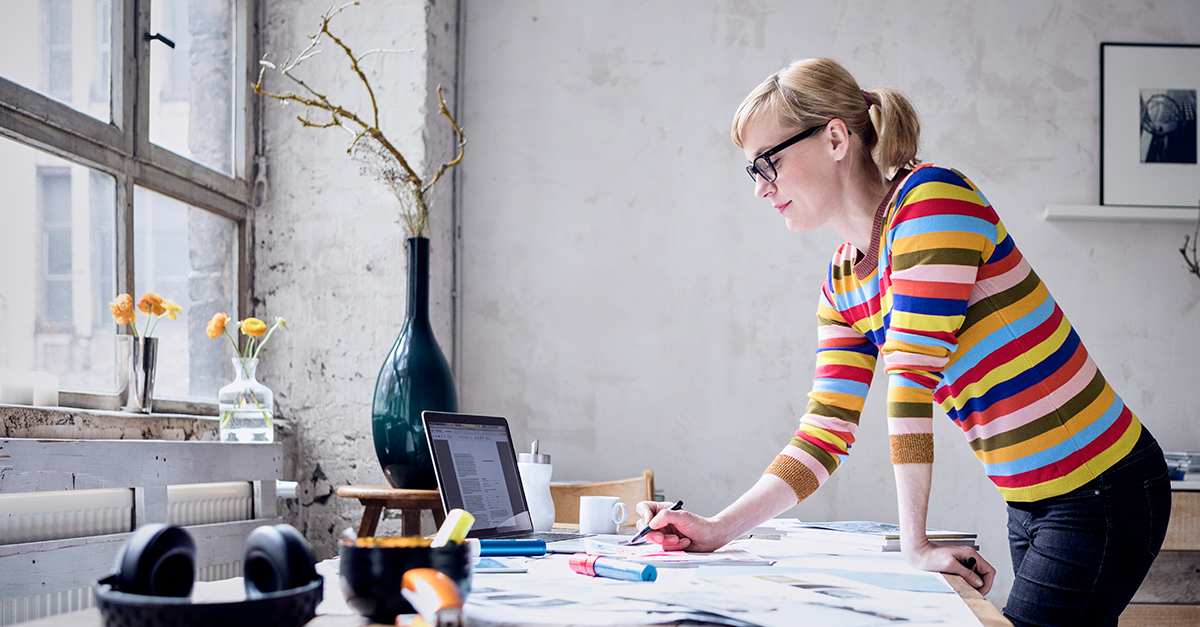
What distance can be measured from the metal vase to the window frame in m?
0.04

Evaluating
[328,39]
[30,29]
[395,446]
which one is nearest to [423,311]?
[395,446]

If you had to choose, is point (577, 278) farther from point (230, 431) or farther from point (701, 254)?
point (230, 431)

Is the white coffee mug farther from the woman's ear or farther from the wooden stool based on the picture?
the woman's ear

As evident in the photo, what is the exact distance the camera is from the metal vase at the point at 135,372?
2.54 meters

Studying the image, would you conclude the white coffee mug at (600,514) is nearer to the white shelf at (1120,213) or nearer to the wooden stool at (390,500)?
the wooden stool at (390,500)

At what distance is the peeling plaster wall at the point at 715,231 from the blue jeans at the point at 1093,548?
2.18 meters

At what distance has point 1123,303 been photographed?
3711 millimetres

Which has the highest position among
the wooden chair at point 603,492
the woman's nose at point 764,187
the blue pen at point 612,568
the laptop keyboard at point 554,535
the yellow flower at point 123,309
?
the woman's nose at point 764,187

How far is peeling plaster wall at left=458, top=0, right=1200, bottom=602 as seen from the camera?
12.2 feet

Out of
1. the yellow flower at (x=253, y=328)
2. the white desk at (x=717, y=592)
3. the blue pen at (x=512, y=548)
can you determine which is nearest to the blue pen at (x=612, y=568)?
the white desk at (x=717, y=592)

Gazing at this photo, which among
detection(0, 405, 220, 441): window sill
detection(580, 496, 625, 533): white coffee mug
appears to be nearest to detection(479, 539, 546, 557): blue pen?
detection(580, 496, 625, 533): white coffee mug

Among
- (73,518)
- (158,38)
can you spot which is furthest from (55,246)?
(158,38)

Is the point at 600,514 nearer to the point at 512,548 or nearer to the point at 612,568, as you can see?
the point at 512,548

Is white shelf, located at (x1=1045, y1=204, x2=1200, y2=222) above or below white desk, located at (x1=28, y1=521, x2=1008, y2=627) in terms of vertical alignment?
above
